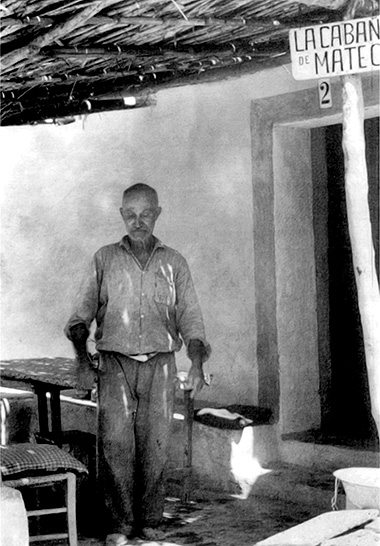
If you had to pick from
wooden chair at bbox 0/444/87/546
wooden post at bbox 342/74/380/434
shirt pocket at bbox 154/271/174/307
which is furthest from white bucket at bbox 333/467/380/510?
shirt pocket at bbox 154/271/174/307

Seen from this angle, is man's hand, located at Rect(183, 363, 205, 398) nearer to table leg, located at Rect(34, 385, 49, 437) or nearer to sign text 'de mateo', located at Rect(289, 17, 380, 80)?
table leg, located at Rect(34, 385, 49, 437)

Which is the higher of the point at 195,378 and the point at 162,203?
the point at 162,203

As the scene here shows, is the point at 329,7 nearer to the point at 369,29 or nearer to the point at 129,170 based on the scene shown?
the point at 369,29

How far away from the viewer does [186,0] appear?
17.1 ft

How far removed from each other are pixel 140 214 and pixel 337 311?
7.87 feet

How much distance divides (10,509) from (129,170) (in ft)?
17.7

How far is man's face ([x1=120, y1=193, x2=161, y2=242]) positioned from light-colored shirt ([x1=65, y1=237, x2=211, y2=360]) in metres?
0.14

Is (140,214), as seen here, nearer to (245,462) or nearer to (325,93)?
(325,93)

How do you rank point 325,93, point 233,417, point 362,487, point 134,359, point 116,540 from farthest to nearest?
1. point 233,417
2. point 325,93
3. point 134,359
4. point 116,540
5. point 362,487

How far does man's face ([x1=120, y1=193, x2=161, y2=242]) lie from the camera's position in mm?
5895

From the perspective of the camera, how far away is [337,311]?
7.62 meters

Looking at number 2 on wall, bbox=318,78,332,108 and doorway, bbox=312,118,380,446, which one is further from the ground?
number 2 on wall, bbox=318,78,332,108

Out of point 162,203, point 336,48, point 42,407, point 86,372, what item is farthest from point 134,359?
point 162,203

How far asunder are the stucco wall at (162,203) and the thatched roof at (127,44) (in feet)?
2.83
